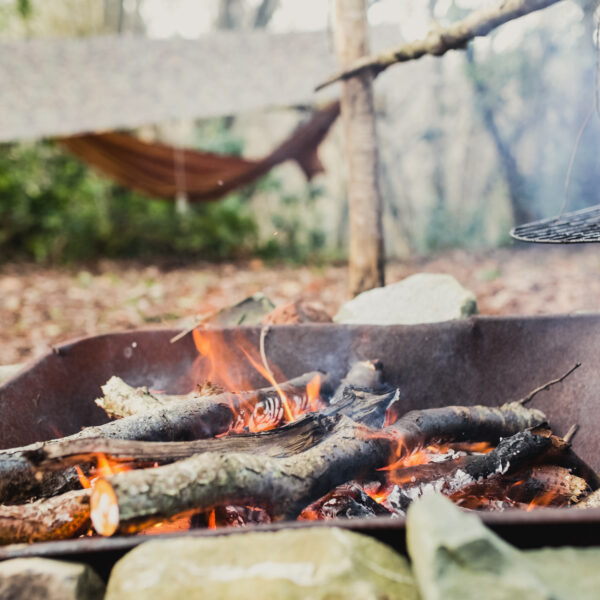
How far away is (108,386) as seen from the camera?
1.82m

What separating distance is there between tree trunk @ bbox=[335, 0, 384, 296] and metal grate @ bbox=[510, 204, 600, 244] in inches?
42.3

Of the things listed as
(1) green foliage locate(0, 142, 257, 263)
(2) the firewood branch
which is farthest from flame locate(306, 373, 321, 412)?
(1) green foliage locate(0, 142, 257, 263)

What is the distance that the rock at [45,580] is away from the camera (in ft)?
2.91

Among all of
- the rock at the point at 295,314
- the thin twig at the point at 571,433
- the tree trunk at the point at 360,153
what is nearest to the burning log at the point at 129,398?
the rock at the point at 295,314

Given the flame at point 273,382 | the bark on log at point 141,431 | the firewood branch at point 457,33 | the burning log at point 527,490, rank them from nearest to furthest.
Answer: the bark on log at point 141,431 → the burning log at point 527,490 → the firewood branch at point 457,33 → the flame at point 273,382

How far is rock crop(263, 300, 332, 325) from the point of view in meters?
2.38

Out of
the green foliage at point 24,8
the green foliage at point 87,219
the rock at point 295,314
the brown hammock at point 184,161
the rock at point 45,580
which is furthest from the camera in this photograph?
the green foliage at point 87,219

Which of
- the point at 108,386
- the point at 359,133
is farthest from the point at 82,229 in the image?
the point at 108,386

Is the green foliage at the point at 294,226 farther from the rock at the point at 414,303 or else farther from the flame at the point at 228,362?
the flame at the point at 228,362

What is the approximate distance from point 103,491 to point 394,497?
0.75 metres

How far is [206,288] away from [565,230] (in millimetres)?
4388

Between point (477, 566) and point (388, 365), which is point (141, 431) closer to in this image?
point (388, 365)

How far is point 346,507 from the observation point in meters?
1.38

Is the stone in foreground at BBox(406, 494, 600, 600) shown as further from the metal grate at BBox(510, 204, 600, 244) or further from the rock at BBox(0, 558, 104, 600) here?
the metal grate at BBox(510, 204, 600, 244)
